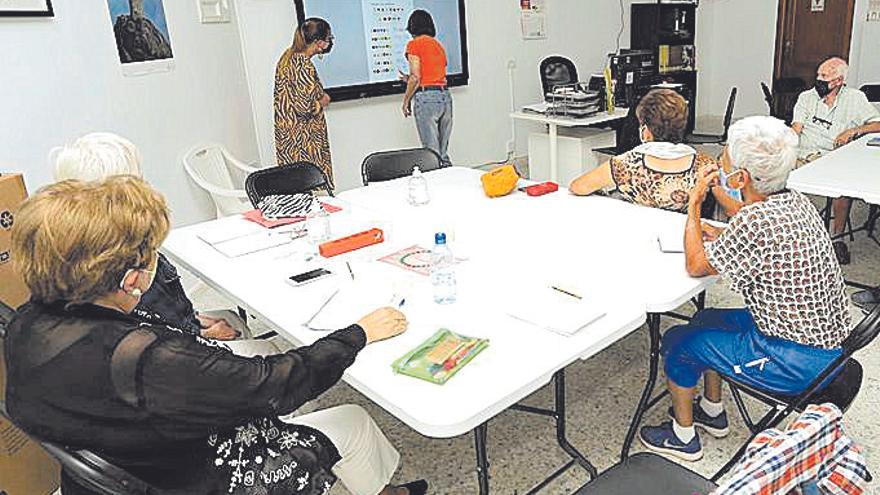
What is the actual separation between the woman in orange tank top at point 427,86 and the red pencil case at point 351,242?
2.49 metres

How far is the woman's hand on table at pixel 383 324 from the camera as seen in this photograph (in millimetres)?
1529

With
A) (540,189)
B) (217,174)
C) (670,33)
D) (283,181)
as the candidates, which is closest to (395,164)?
(283,181)

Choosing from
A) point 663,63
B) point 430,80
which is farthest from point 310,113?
point 663,63

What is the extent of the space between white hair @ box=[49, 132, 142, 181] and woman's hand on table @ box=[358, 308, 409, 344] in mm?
809

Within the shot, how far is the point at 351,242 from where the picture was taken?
2.20 m

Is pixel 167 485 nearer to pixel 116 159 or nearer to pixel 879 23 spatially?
pixel 116 159

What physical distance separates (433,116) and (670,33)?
12.4ft

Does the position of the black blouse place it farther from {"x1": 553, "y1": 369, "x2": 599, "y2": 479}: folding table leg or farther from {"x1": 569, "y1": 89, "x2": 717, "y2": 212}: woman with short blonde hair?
{"x1": 569, "y1": 89, "x2": 717, "y2": 212}: woman with short blonde hair

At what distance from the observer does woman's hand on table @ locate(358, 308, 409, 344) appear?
1529mm

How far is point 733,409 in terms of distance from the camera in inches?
93.8

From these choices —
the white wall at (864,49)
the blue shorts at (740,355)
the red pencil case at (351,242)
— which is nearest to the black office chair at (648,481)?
the blue shorts at (740,355)

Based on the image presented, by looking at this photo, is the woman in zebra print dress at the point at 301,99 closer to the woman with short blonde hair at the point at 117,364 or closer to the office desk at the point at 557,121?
the office desk at the point at 557,121

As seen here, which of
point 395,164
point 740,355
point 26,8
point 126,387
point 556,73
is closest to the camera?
point 126,387

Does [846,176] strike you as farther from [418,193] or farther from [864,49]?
[864,49]
